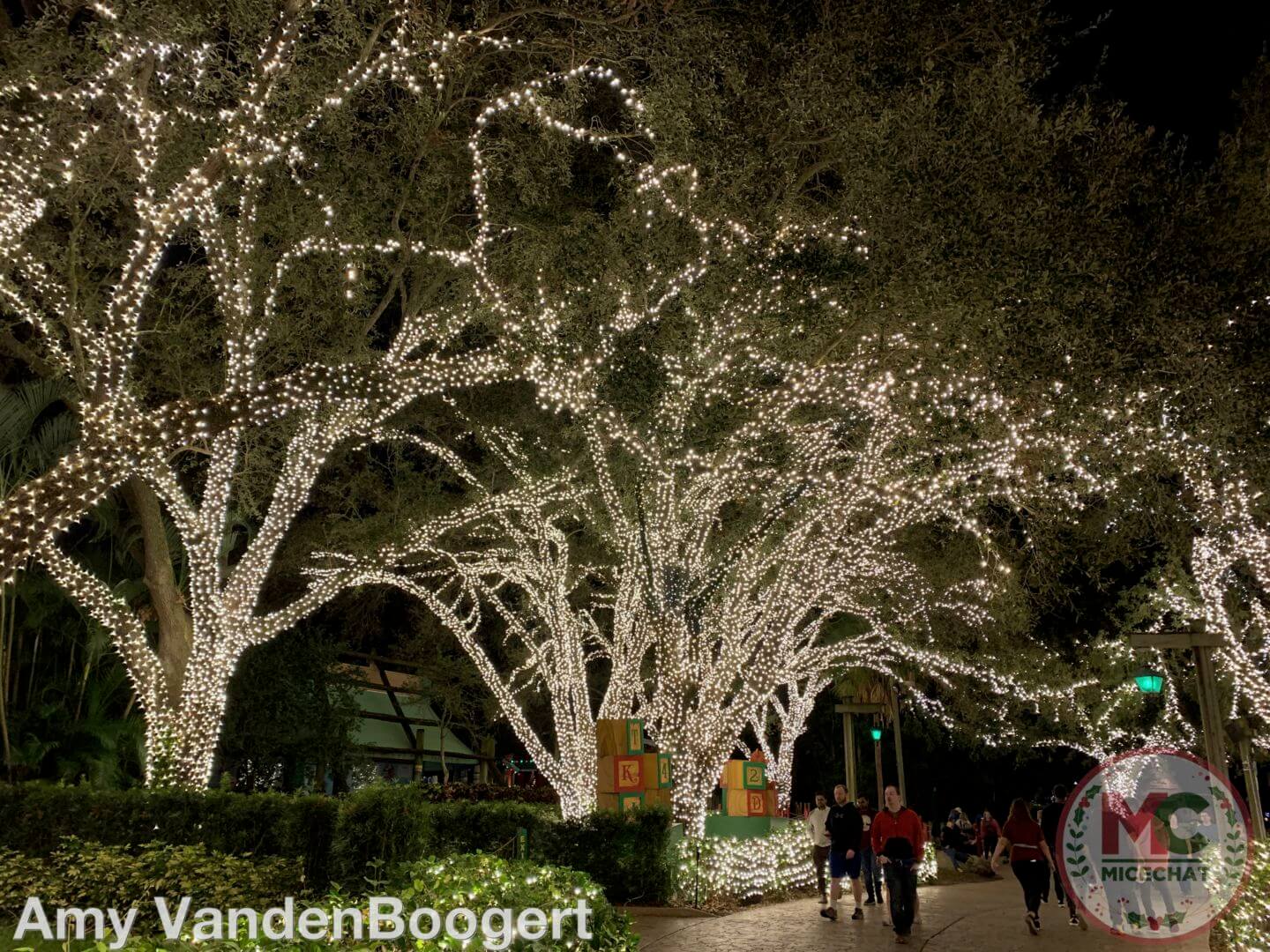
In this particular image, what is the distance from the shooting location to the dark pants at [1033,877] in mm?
10141

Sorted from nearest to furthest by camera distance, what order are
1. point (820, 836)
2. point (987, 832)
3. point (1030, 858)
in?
point (1030, 858) < point (820, 836) < point (987, 832)

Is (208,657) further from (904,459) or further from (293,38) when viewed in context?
(904,459)

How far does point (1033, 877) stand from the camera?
33.3ft

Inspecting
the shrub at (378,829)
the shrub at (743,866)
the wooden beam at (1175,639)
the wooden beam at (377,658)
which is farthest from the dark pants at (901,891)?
the wooden beam at (377,658)

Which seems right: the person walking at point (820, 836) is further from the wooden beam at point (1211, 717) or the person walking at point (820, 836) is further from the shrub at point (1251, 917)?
the shrub at point (1251, 917)

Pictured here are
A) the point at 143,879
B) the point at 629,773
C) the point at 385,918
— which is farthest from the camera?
the point at 629,773

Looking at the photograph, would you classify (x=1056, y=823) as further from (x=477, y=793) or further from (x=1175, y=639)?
(x=477, y=793)

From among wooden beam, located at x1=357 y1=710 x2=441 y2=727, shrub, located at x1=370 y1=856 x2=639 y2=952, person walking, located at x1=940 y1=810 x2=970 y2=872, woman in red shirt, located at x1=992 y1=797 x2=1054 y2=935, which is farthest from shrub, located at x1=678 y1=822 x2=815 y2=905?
wooden beam, located at x1=357 y1=710 x2=441 y2=727

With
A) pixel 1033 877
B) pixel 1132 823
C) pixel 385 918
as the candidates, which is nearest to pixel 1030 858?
pixel 1033 877

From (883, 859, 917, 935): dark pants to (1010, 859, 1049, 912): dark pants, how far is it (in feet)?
3.45

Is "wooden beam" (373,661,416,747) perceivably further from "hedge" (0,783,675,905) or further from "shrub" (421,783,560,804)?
"hedge" (0,783,675,905)

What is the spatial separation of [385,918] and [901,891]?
6.21 meters

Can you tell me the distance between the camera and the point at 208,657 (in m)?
13.4

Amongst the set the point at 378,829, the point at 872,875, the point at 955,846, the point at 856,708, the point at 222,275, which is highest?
the point at 222,275
